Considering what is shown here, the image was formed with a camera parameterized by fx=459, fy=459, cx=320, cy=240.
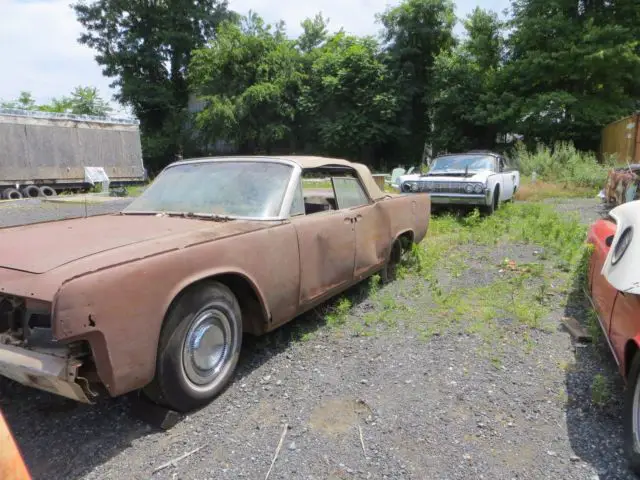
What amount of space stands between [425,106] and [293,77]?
7.81m

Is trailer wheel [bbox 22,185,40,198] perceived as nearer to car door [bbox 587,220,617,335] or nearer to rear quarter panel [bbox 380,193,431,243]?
rear quarter panel [bbox 380,193,431,243]

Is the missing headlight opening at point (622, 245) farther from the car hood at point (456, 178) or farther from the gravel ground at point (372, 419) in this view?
the car hood at point (456, 178)

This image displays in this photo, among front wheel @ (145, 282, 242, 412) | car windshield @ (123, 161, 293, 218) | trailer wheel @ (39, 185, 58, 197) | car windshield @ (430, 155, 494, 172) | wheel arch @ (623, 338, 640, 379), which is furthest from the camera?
trailer wheel @ (39, 185, 58, 197)

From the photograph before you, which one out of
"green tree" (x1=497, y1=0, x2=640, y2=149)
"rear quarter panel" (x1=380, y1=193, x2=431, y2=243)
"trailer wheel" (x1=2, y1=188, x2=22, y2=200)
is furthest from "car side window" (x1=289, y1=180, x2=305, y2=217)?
"green tree" (x1=497, y1=0, x2=640, y2=149)

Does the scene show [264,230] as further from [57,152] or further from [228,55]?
[228,55]

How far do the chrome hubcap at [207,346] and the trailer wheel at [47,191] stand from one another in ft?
63.8

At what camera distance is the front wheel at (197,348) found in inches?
102

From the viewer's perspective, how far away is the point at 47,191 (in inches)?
761

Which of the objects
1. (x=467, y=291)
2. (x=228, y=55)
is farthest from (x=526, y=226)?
(x=228, y=55)

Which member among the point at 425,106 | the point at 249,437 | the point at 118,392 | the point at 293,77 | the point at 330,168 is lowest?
the point at 249,437

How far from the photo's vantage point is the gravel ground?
2.32 meters

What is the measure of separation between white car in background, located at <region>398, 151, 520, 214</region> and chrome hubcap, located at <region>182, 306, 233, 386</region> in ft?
24.3

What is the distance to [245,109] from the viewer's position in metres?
25.9

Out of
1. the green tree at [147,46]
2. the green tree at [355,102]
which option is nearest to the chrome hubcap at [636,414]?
the green tree at [355,102]
